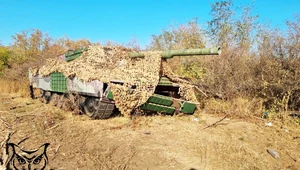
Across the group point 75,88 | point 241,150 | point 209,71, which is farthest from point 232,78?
point 75,88

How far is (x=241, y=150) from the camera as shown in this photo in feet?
14.9

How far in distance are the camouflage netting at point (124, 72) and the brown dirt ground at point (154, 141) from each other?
74 centimetres

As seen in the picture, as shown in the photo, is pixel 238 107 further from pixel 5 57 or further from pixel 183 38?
pixel 5 57

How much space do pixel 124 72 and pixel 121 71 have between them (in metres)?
0.10

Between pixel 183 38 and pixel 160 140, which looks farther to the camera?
pixel 183 38

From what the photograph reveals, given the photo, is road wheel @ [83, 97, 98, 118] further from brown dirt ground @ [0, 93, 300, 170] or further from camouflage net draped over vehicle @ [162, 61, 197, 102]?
camouflage net draped over vehicle @ [162, 61, 197, 102]

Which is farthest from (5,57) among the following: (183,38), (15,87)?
(183,38)

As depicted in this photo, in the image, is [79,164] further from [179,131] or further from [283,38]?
[283,38]

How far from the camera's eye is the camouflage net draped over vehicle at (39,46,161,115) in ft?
20.1

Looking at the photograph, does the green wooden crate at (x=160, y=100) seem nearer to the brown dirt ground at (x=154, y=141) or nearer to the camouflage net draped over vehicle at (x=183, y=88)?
the brown dirt ground at (x=154, y=141)

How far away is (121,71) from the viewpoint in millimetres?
6656

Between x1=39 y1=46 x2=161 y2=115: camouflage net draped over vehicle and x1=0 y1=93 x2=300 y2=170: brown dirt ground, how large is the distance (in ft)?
2.42

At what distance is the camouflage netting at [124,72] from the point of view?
614 centimetres

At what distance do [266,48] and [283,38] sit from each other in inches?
23.1
